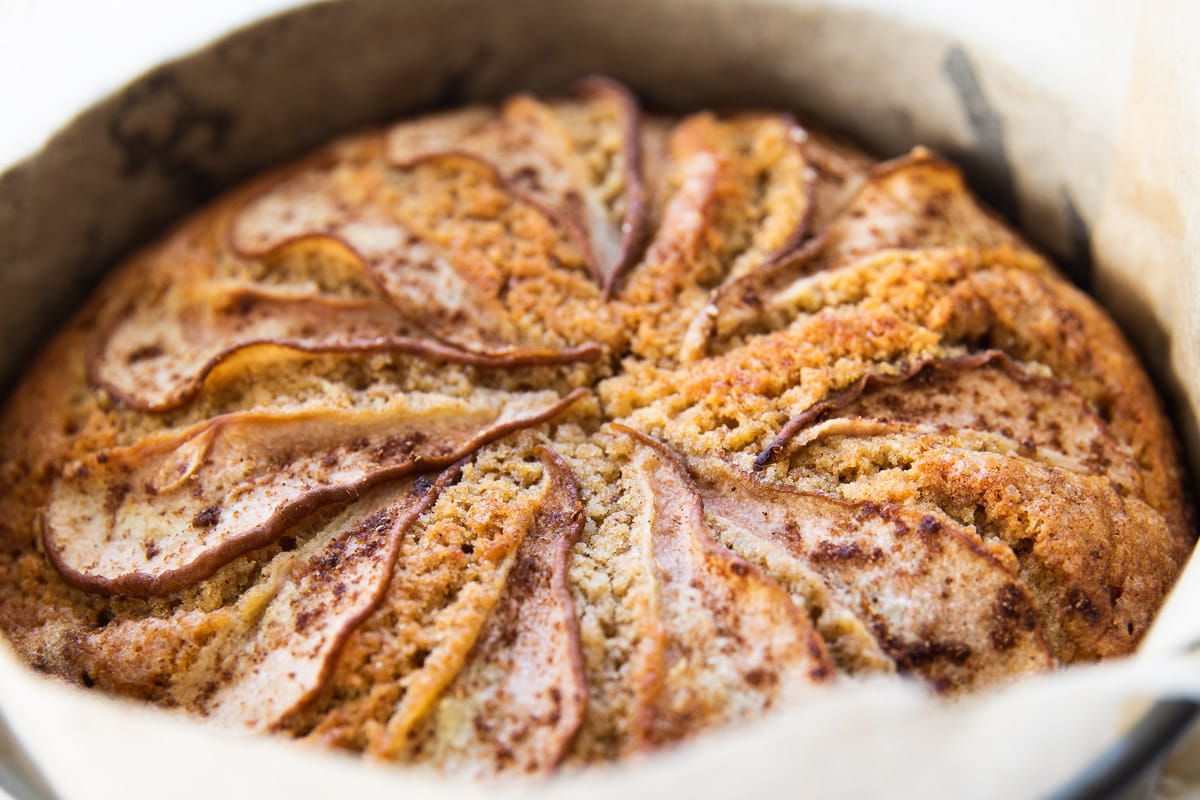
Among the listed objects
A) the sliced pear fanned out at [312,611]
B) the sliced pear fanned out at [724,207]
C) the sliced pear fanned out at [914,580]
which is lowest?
the sliced pear fanned out at [914,580]

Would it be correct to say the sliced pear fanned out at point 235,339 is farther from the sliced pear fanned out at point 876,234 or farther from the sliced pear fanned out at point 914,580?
the sliced pear fanned out at point 914,580

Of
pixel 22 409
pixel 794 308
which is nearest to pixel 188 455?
pixel 22 409

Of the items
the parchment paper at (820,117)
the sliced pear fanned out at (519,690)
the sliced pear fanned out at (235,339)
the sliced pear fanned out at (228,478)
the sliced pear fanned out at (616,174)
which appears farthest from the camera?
the sliced pear fanned out at (616,174)

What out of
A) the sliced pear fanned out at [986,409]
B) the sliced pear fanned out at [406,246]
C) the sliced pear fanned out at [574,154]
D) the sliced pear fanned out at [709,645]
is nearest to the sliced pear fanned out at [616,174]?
the sliced pear fanned out at [574,154]

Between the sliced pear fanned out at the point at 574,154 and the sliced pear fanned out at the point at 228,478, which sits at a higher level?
the sliced pear fanned out at the point at 574,154

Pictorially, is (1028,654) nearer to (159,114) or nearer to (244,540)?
(244,540)

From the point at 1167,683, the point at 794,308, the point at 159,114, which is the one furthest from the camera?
the point at 159,114

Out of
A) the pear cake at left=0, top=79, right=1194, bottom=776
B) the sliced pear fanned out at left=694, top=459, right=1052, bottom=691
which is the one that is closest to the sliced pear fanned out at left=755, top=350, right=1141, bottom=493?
the pear cake at left=0, top=79, right=1194, bottom=776

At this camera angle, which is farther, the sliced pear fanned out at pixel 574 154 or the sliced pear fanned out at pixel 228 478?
the sliced pear fanned out at pixel 574 154
